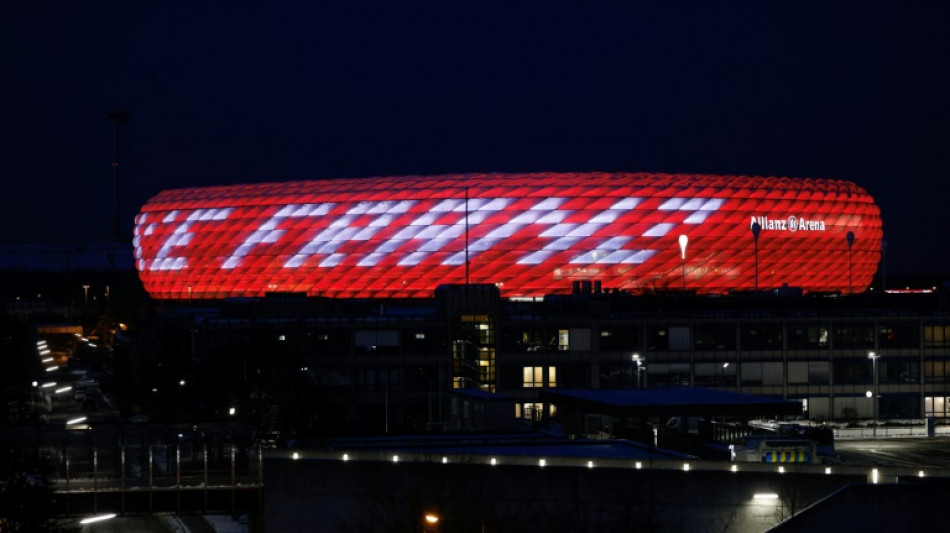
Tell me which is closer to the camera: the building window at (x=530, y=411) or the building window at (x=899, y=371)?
the building window at (x=530, y=411)

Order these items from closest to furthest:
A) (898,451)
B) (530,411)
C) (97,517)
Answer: (97,517) < (898,451) < (530,411)

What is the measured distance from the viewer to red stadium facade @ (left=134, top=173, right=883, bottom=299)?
458ft

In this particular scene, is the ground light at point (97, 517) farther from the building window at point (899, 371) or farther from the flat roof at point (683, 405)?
the building window at point (899, 371)

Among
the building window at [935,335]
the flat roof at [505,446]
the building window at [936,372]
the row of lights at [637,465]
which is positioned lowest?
the building window at [936,372]

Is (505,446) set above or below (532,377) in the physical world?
above

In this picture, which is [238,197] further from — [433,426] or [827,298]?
[433,426]

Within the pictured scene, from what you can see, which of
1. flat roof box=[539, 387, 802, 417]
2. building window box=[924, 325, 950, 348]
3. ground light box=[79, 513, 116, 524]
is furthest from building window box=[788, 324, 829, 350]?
ground light box=[79, 513, 116, 524]

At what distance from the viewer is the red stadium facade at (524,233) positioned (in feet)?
458

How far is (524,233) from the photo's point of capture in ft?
456

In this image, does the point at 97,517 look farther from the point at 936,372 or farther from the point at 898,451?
the point at 936,372

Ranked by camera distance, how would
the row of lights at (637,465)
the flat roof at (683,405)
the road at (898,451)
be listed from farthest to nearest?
the road at (898,451)
the flat roof at (683,405)
the row of lights at (637,465)

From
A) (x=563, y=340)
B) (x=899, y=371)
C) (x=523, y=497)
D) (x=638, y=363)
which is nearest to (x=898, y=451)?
(x=638, y=363)

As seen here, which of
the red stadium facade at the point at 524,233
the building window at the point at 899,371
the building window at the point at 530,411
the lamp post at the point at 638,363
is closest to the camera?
the building window at the point at 530,411

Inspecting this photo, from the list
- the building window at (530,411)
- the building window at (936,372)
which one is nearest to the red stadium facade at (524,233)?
the building window at (936,372)
